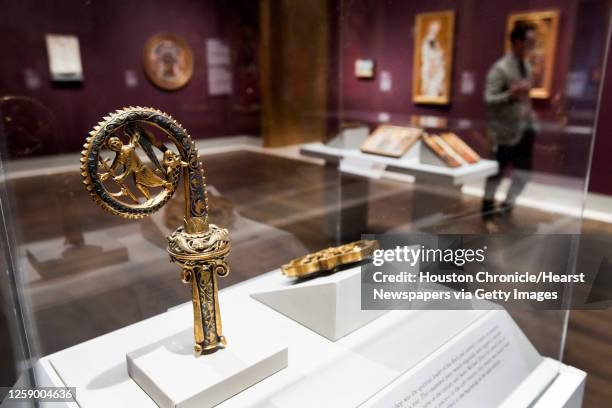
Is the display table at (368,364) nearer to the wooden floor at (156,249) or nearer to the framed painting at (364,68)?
the wooden floor at (156,249)

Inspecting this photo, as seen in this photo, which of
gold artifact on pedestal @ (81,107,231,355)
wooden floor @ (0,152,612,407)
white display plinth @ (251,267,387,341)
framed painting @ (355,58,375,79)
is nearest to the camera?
gold artifact on pedestal @ (81,107,231,355)

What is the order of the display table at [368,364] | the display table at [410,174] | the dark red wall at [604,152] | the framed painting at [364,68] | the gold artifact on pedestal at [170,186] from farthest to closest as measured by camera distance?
the framed painting at [364,68]
the display table at [410,174]
the dark red wall at [604,152]
the display table at [368,364]
the gold artifact on pedestal at [170,186]

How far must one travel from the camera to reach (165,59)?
206 cm

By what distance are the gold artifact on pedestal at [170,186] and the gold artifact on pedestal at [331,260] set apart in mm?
374

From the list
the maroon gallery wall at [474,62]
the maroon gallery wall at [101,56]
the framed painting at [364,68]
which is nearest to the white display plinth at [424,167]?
the maroon gallery wall at [474,62]

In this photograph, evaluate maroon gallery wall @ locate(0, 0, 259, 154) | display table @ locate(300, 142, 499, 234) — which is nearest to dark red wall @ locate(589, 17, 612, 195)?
display table @ locate(300, 142, 499, 234)

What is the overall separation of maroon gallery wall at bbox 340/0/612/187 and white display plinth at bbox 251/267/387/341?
1.46 metres

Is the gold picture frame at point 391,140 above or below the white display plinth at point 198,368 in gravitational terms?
above

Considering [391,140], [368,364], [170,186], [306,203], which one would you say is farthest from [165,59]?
[306,203]

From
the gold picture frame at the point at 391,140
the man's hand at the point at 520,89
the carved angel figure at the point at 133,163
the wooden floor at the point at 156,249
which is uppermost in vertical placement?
the man's hand at the point at 520,89

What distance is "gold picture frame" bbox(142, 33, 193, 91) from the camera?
203 cm

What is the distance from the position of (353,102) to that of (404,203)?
859mm

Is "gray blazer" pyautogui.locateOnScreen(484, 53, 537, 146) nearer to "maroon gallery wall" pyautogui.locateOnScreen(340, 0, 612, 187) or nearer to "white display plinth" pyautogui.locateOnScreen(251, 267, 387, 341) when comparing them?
"maroon gallery wall" pyautogui.locateOnScreen(340, 0, 612, 187)

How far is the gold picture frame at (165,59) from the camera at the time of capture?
203cm
